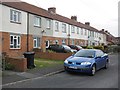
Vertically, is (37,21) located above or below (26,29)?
above

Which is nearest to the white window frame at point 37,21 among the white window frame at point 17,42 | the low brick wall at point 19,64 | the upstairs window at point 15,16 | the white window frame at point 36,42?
the white window frame at point 36,42

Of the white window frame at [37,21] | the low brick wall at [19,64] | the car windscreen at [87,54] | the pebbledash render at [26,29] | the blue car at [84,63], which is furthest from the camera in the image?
the white window frame at [37,21]

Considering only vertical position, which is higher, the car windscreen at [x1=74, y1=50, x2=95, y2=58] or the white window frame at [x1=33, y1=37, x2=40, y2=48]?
the white window frame at [x1=33, y1=37, x2=40, y2=48]

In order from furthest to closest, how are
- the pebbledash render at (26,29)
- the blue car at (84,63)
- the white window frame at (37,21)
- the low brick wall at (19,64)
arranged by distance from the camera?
1. the white window frame at (37,21)
2. the pebbledash render at (26,29)
3. the low brick wall at (19,64)
4. the blue car at (84,63)

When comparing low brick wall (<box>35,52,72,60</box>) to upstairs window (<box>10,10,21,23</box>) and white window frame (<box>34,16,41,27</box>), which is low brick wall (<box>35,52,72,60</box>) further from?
white window frame (<box>34,16,41,27</box>)

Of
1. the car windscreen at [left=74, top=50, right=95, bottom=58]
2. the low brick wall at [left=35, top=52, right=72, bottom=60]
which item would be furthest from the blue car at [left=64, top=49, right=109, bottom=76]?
the low brick wall at [left=35, top=52, right=72, bottom=60]

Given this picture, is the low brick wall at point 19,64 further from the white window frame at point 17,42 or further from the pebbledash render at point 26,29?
the white window frame at point 17,42

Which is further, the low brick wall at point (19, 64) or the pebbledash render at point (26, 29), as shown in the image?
the pebbledash render at point (26, 29)

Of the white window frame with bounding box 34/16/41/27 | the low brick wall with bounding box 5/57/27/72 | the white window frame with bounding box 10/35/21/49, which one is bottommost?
the low brick wall with bounding box 5/57/27/72

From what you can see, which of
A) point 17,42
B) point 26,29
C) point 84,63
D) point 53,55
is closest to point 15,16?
point 26,29

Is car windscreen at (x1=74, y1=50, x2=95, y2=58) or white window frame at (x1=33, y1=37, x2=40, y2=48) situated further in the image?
white window frame at (x1=33, y1=37, x2=40, y2=48)

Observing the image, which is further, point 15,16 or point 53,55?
point 15,16

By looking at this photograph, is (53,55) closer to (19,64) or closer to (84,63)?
(19,64)

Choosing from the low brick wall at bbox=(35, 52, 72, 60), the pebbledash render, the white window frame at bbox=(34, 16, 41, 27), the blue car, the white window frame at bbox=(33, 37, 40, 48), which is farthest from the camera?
the white window frame at bbox=(34, 16, 41, 27)
